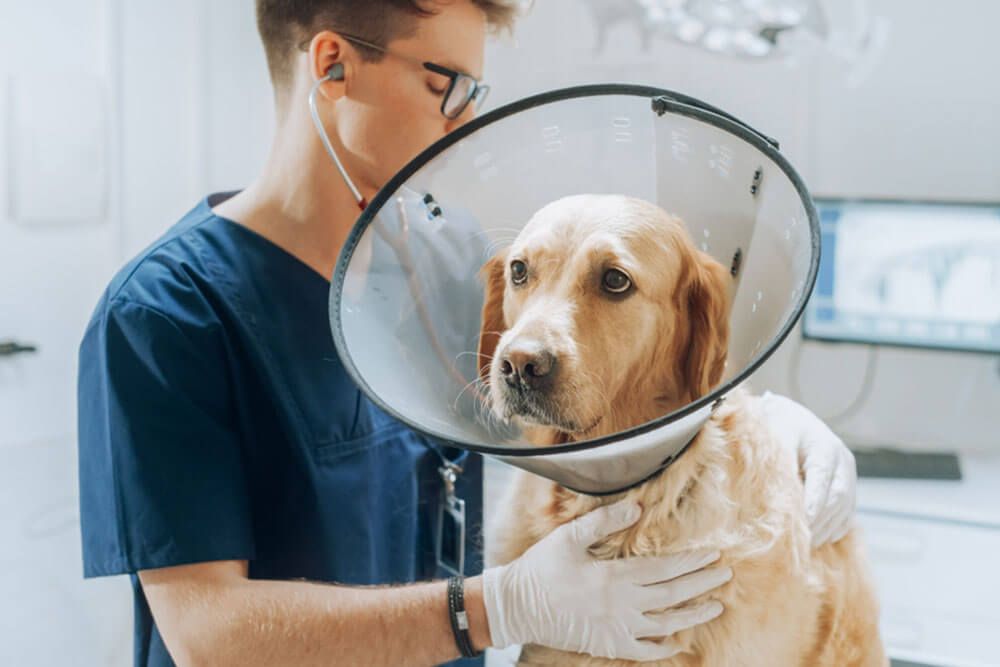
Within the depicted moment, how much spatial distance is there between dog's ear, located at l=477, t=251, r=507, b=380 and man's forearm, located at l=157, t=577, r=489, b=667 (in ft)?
0.85

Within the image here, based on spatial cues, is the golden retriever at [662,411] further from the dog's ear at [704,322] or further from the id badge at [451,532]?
the id badge at [451,532]

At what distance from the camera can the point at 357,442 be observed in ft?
3.16

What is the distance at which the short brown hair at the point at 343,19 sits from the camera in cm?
87

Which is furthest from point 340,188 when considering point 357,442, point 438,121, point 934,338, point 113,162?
point 934,338

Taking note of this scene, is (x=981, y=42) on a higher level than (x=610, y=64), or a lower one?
higher

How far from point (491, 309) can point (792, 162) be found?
43.3 inches

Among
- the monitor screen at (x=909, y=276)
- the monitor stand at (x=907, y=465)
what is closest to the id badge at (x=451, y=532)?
the monitor stand at (x=907, y=465)

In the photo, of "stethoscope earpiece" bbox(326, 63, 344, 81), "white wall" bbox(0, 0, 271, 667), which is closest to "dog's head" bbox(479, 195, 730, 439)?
"stethoscope earpiece" bbox(326, 63, 344, 81)

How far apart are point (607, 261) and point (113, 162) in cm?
131

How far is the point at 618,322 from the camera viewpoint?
0.66 m

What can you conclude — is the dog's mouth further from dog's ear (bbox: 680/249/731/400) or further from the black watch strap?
the black watch strap

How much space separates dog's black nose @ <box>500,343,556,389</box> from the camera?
2.08 ft

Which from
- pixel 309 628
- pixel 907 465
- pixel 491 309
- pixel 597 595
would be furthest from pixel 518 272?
pixel 907 465

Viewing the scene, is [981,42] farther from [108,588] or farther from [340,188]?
[108,588]
